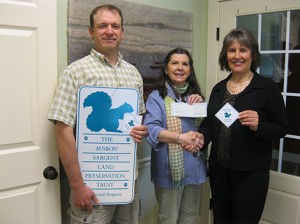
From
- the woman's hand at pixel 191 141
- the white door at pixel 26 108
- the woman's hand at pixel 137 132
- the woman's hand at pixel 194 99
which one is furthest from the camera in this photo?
the woman's hand at pixel 194 99

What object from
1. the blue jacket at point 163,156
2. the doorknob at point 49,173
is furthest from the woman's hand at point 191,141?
the doorknob at point 49,173

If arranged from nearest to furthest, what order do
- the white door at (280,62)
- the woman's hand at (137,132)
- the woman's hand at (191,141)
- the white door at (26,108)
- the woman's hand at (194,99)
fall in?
1. the white door at (26,108)
2. the woman's hand at (137,132)
3. the woman's hand at (191,141)
4. the woman's hand at (194,99)
5. the white door at (280,62)

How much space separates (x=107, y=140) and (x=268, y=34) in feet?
4.52

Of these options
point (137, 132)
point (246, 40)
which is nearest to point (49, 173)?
point (137, 132)

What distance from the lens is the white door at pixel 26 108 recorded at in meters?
1.40

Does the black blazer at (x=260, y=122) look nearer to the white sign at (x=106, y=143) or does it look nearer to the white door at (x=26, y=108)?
the white sign at (x=106, y=143)

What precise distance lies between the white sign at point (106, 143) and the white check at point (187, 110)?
0.27m

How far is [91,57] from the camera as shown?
1531 millimetres

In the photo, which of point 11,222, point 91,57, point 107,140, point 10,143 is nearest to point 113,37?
point 91,57

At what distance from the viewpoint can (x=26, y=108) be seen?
1474mm

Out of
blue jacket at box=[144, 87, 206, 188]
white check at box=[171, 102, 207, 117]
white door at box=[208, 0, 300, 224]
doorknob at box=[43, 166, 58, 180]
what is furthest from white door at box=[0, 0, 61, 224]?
white door at box=[208, 0, 300, 224]

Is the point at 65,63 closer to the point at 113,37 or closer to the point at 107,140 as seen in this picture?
the point at 113,37

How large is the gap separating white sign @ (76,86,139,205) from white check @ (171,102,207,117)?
0.27 m

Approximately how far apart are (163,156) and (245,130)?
1.56 feet
